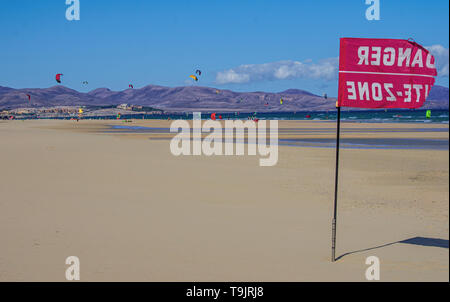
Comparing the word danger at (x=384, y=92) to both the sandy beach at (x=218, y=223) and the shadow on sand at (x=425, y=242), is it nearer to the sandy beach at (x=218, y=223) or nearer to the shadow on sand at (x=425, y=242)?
the sandy beach at (x=218, y=223)

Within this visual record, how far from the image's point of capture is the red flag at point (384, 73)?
6191mm

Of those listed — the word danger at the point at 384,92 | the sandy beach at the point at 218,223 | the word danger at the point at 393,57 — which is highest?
the word danger at the point at 393,57

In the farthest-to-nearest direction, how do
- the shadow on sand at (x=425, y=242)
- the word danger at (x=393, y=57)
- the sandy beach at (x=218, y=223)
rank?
1. the shadow on sand at (x=425, y=242)
2. the sandy beach at (x=218, y=223)
3. the word danger at (x=393, y=57)

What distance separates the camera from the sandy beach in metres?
6.74

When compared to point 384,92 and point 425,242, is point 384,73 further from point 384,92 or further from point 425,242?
point 425,242


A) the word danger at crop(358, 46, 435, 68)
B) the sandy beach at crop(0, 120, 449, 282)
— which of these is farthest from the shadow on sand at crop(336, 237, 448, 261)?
the word danger at crop(358, 46, 435, 68)

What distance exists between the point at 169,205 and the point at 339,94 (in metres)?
5.95

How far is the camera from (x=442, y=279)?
618 centimetres

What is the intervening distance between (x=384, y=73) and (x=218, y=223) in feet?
15.3

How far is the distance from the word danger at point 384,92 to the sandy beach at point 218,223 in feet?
7.93

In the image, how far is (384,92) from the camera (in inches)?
247

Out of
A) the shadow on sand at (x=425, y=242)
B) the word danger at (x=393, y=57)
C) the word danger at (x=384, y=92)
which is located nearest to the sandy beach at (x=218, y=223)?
the shadow on sand at (x=425, y=242)

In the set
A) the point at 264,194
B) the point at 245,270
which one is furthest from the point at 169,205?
the point at 245,270
